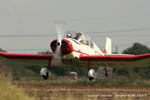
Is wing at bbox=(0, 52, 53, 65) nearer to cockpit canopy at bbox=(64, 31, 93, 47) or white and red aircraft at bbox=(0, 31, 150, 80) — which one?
white and red aircraft at bbox=(0, 31, 150, 80)

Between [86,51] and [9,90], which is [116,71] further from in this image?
[9,90]

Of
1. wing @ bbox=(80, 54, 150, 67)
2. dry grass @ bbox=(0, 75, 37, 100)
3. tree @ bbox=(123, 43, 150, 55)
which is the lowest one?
dry grass @ bbox=(0, 75, 37, 100)

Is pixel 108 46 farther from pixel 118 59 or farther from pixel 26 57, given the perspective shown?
pixel 26 57

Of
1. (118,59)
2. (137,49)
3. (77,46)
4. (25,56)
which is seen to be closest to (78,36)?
(77,46)

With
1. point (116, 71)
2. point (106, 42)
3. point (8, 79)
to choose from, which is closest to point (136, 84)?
point (106, 42)

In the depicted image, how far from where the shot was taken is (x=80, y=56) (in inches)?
749

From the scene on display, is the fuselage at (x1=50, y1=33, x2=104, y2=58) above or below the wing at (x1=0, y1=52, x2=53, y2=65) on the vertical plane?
above

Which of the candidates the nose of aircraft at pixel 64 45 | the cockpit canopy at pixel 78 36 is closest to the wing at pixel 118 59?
the cockpit canopy at pixel 78 36

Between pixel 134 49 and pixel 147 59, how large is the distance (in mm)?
67196

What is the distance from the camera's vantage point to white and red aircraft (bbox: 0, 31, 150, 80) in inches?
703

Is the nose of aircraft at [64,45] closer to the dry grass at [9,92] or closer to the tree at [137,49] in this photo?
the dry grass at [9,92]

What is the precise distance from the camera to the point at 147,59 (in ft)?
60.6

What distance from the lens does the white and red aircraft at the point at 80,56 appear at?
1784 centimetres

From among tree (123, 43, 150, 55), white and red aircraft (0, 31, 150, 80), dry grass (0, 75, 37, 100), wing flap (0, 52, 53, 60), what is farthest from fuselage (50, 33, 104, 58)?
tree (123, 43, 150, 55)
